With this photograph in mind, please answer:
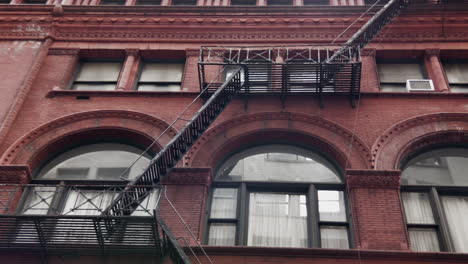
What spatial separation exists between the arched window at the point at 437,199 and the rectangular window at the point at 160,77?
737cm

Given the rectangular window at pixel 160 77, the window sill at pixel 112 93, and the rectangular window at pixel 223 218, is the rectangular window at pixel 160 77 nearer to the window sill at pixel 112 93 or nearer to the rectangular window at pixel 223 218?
the window sill at pixel 112 93

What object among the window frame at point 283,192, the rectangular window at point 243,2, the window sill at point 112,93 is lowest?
the window frame at point 283,192

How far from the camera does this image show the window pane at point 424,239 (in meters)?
13.0

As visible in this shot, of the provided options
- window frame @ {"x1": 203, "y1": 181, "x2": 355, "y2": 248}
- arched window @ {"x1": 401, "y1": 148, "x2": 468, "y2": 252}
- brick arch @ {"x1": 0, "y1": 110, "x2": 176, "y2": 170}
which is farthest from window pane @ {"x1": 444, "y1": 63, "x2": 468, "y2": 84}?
brick arch @ {"x1": 0, "y1": 110, "x2": 176, "y2": 170}

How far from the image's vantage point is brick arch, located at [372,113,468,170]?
47.9 feet

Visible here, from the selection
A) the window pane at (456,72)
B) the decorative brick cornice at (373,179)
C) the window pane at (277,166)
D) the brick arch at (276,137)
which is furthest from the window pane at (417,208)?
the window pane at (456,72)

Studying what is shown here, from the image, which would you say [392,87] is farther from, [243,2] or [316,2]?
[243,2]

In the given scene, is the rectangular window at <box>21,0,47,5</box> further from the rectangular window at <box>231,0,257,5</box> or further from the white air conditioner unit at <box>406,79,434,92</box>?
the white air conditioner unit at <box>406,79,434,92</box>

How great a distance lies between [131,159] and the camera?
15.6m

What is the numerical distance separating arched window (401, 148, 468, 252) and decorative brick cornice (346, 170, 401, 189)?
602mm

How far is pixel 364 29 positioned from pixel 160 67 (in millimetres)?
6423

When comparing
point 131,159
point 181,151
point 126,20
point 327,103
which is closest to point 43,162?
point 131,159

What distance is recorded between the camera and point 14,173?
14578 mm

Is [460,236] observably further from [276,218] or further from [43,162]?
[43,162]
